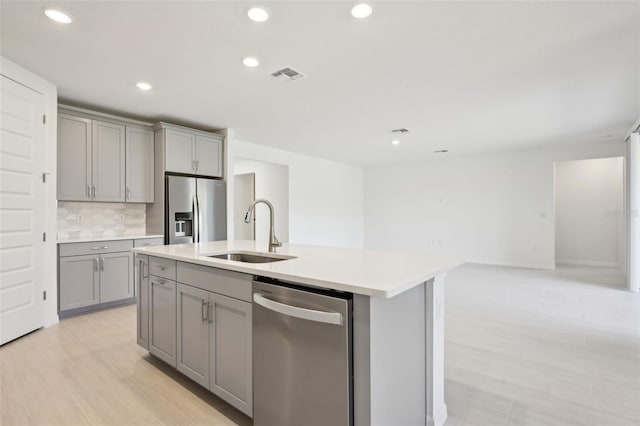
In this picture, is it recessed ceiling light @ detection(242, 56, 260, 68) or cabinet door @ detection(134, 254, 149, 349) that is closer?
cabinet door @ detection(134, 254, 149, 349)

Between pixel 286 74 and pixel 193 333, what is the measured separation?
232 centimetres

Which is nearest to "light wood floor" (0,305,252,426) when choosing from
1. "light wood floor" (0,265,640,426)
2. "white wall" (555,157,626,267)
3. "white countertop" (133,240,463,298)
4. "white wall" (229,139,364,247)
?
"light wood floor" (0,265,640,426)

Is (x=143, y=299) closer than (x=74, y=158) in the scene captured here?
Yes

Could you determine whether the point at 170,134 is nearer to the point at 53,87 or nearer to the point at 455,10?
the point at 53,87

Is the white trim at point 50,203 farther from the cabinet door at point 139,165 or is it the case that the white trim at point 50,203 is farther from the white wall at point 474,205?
the white wall at point 474,205

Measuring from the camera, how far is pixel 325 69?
2.84 meters

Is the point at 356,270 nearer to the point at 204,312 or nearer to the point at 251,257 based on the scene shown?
the point at 204,312

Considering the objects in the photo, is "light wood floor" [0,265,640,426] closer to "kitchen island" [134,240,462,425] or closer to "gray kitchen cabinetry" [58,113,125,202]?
"kitchen island" [134,240,462,425]

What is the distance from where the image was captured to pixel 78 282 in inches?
136

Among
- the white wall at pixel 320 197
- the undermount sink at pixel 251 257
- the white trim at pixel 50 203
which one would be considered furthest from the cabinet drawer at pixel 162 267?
the white wall at pixel 320 197

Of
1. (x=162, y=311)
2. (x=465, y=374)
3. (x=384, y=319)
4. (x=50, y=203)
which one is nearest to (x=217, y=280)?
(x=162, y=311)

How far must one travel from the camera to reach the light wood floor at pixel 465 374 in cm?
179

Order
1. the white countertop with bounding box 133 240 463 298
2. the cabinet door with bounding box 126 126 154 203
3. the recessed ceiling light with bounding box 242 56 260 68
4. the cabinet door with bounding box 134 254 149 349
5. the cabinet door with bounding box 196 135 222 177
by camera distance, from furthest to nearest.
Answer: the cabinet door with bounding box 196 135 222 177 < the cabinet door with bounding box 126 126 154 203 < the recessed ceiling light with bounding box 242 56 260 68 < the cabinet door with bounding box 134 254 149 349 < the white countertop with bounding box 133 240 463 298

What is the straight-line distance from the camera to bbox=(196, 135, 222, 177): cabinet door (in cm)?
455
